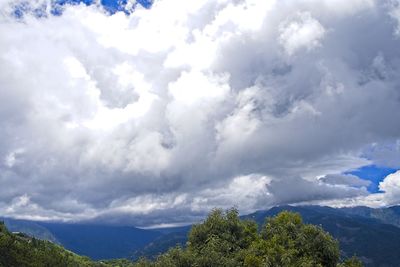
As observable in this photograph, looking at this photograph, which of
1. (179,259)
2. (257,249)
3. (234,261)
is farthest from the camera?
(257,249)

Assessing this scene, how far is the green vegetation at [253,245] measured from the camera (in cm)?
9550

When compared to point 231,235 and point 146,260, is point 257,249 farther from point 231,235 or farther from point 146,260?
point 146,260

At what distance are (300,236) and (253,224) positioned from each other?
25.6 metres

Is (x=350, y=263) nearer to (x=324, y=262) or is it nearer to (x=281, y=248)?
(x=324, y=262)

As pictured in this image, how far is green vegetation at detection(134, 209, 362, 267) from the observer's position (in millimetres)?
95500

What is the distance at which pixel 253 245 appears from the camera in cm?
11119

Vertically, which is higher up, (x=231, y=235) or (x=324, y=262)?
(x=231, y=235)

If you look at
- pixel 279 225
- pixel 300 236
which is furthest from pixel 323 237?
pixel 279 225

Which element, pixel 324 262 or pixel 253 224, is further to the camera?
pixel 253 224

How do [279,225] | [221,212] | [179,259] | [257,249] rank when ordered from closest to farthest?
[179,259], [257,249], [279,225], [221,212]

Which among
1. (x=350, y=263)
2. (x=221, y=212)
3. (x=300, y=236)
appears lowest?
(x=350, y=263)

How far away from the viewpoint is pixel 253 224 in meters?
133

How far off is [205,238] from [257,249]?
19291mm

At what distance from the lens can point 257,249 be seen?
107438mm
